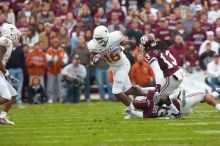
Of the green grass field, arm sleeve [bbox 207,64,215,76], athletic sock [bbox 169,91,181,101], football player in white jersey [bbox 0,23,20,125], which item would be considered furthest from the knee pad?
arm sleeve [bbox 207,64,215,76]

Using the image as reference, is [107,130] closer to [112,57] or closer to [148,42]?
[148,42]

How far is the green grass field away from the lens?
346 inches

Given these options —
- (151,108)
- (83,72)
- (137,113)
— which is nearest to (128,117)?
(137,113)

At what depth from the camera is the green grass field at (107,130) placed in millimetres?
8789

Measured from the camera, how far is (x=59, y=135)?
959 cm

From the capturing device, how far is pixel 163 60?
37.7 ft

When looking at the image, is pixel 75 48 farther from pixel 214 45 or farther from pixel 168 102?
pixel 168 102

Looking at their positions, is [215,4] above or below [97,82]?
above

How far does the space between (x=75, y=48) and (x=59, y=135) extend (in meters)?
8.58

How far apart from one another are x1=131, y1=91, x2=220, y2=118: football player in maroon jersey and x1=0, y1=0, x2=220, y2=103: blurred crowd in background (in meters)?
5.65

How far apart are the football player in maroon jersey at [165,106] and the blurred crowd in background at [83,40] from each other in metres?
5.65

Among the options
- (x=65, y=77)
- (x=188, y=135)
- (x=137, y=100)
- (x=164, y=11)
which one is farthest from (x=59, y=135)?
(x=164, y=11)

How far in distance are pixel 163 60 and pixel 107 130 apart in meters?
1.93

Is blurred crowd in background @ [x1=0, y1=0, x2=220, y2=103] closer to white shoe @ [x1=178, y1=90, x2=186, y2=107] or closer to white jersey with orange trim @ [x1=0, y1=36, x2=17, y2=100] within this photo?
white jersey with orange trim @ [x1=0, y1=36, x2=17, y2=100]
